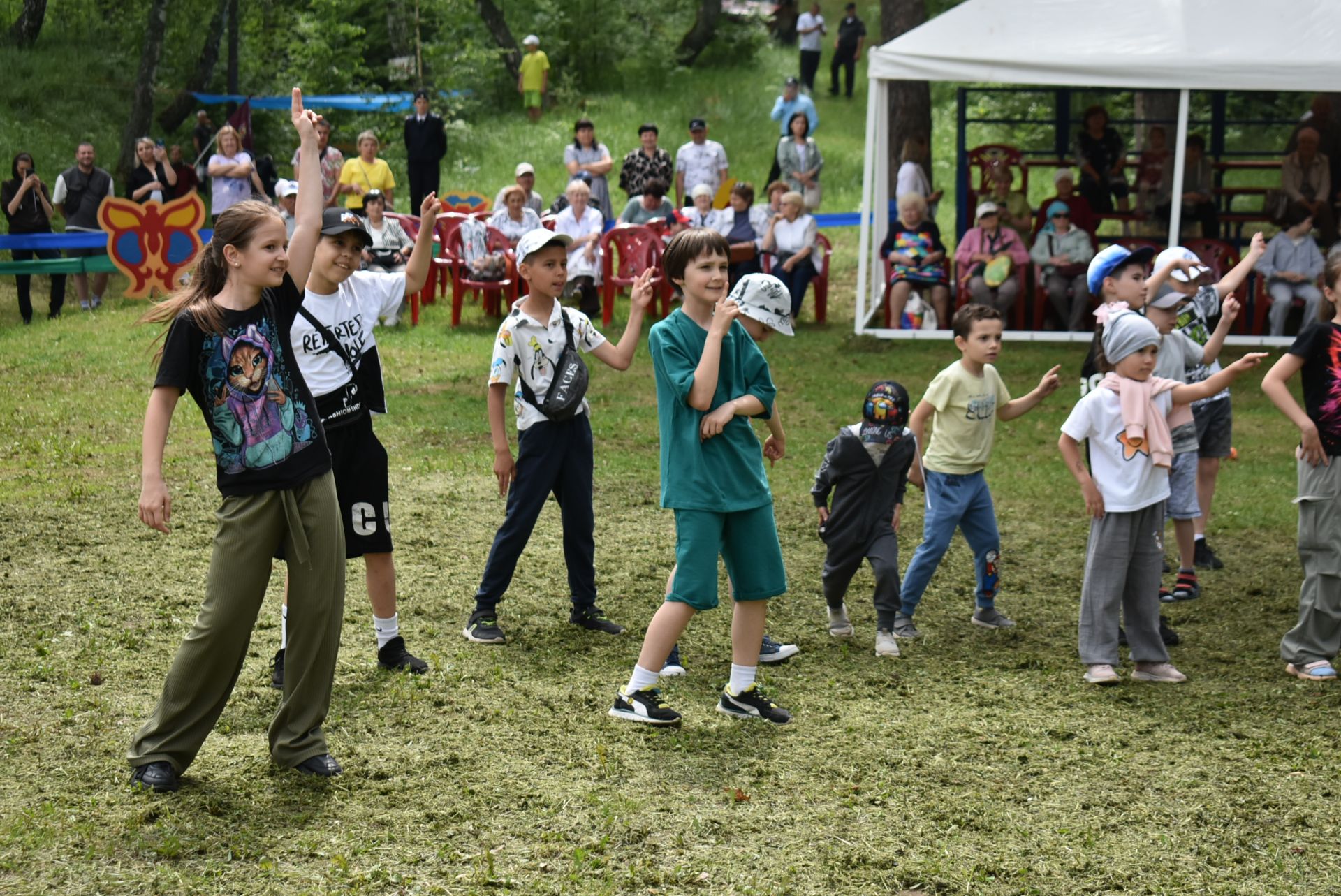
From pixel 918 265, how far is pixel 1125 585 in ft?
26.9

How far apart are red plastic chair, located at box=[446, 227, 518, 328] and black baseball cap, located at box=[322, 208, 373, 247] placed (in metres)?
9.06

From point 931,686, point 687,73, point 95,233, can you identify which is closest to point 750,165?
point 687,73

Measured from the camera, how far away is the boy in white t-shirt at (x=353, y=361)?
5.30 metres

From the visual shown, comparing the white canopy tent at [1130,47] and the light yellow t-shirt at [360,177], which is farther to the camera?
the light yellow t-shirt at [360,177]

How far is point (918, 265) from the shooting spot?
1374 cm

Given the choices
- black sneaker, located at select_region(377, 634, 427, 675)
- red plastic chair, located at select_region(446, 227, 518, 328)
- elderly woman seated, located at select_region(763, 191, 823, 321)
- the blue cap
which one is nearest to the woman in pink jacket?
elderly woman seated, located at select_region(763, 191, 823, 321)

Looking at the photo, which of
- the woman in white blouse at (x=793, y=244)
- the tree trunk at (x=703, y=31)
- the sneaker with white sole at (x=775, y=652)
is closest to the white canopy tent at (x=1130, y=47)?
the woman in white blouse at (x=793, y=244)

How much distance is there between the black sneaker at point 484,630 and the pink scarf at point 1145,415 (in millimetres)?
2721

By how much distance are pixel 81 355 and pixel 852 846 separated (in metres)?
10.5

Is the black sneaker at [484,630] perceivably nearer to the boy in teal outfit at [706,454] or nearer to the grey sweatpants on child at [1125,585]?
the boy in teal outfit at [706,454]

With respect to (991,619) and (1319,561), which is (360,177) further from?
(1319,561)

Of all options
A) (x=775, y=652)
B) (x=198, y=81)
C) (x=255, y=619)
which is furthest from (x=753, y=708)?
(x=198, y=81)

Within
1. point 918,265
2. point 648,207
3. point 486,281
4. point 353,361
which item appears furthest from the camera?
point 648,207

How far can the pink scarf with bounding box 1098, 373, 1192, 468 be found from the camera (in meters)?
5.71
